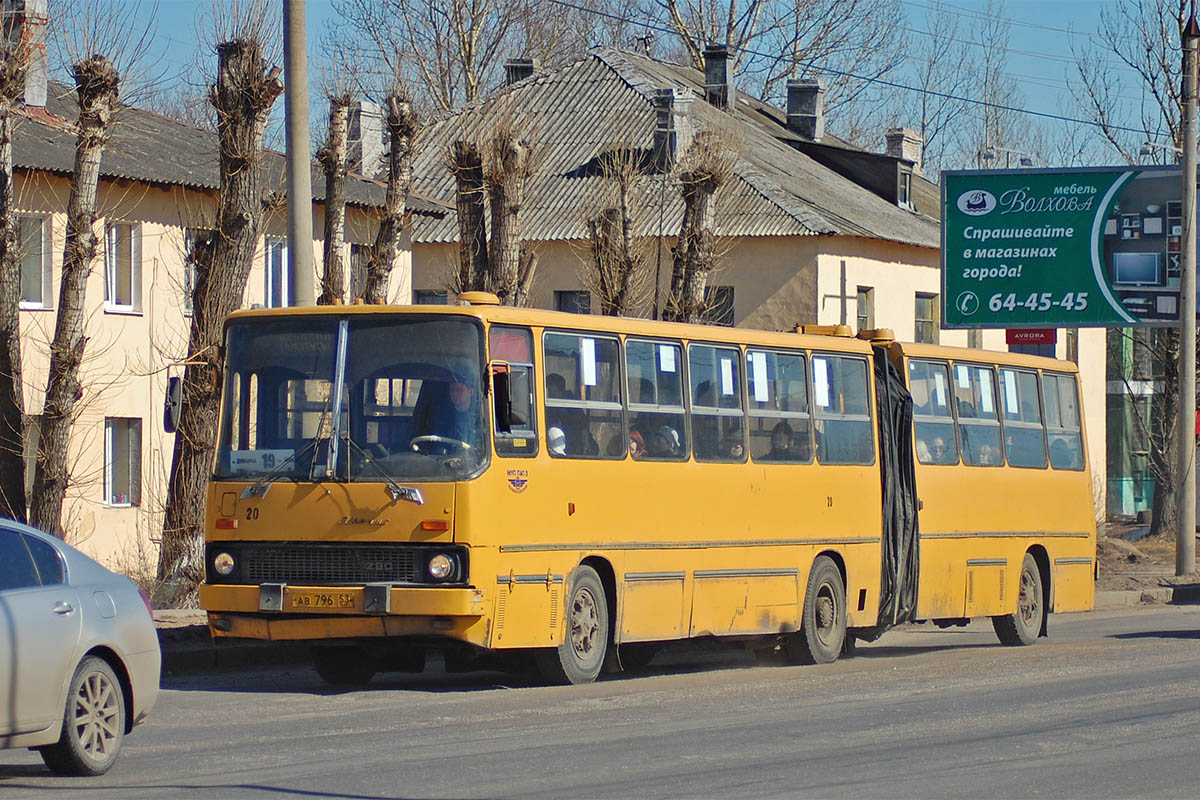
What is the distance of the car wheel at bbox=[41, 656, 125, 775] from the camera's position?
29.8 feet

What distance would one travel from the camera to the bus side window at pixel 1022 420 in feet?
63.5

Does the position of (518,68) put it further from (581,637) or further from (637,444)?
(581,637)

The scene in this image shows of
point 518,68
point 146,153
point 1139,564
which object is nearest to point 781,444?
point 146,153

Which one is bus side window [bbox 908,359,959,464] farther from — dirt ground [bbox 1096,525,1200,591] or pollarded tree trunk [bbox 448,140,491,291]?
dirt ground [bbox 1096,525,1200,591]

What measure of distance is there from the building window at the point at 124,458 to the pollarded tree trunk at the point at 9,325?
31.2 feet

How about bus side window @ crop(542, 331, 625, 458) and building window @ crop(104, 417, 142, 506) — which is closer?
bus side window @ crop(542, 331, 625, 458)

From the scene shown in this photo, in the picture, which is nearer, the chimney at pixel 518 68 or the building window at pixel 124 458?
the building window at pixel 124 458

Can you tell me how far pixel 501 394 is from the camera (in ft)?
42.5

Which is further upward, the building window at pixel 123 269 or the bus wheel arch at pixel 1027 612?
the building window at pixel 123 269

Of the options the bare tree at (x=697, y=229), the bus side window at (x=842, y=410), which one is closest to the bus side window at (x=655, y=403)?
the bus side window at (x=842, y=410)

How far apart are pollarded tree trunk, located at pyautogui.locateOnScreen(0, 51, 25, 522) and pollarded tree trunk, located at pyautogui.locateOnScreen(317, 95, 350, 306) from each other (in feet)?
13.1

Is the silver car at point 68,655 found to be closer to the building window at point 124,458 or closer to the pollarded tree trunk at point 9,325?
the pollarded tree trunk at point 9,325

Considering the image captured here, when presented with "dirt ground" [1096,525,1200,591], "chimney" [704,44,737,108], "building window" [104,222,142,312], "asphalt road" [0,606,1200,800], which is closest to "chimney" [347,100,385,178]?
"chimney" [704,44,737,108]

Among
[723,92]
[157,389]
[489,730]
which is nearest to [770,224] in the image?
[723,92]
